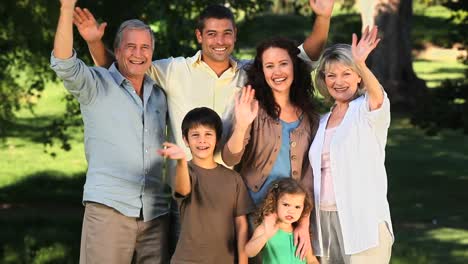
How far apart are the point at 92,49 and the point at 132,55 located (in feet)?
1.33

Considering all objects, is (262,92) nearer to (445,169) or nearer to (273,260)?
(273,260)

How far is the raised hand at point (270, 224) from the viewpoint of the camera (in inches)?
211

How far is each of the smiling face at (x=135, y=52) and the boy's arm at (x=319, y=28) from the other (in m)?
0.80

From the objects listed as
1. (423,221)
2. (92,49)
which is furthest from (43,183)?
(92,49)

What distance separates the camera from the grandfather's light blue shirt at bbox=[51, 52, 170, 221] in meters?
5.57

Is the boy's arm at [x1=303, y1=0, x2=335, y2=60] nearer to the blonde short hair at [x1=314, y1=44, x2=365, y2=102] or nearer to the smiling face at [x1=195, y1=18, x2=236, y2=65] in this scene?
the blonde short hair at [x1=314, y1=44, x2=365, y2=102]

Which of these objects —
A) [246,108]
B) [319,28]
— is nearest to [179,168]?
[246,108]

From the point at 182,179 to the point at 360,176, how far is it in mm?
820

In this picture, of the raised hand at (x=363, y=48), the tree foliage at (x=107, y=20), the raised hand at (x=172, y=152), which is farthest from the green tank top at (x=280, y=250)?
the tree foliage at (x=107, y=20)

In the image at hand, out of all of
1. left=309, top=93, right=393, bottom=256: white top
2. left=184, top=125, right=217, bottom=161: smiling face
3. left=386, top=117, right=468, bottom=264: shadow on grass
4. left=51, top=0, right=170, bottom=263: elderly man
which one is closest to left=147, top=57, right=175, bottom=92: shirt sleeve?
left=51, top=0, right=170, bottom=263: elderly man

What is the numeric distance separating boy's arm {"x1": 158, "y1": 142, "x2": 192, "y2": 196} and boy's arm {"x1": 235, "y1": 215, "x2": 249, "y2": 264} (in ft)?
0.96

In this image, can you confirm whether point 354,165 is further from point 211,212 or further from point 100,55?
point 100,55

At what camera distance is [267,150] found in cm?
546

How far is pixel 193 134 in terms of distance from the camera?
212 inches
